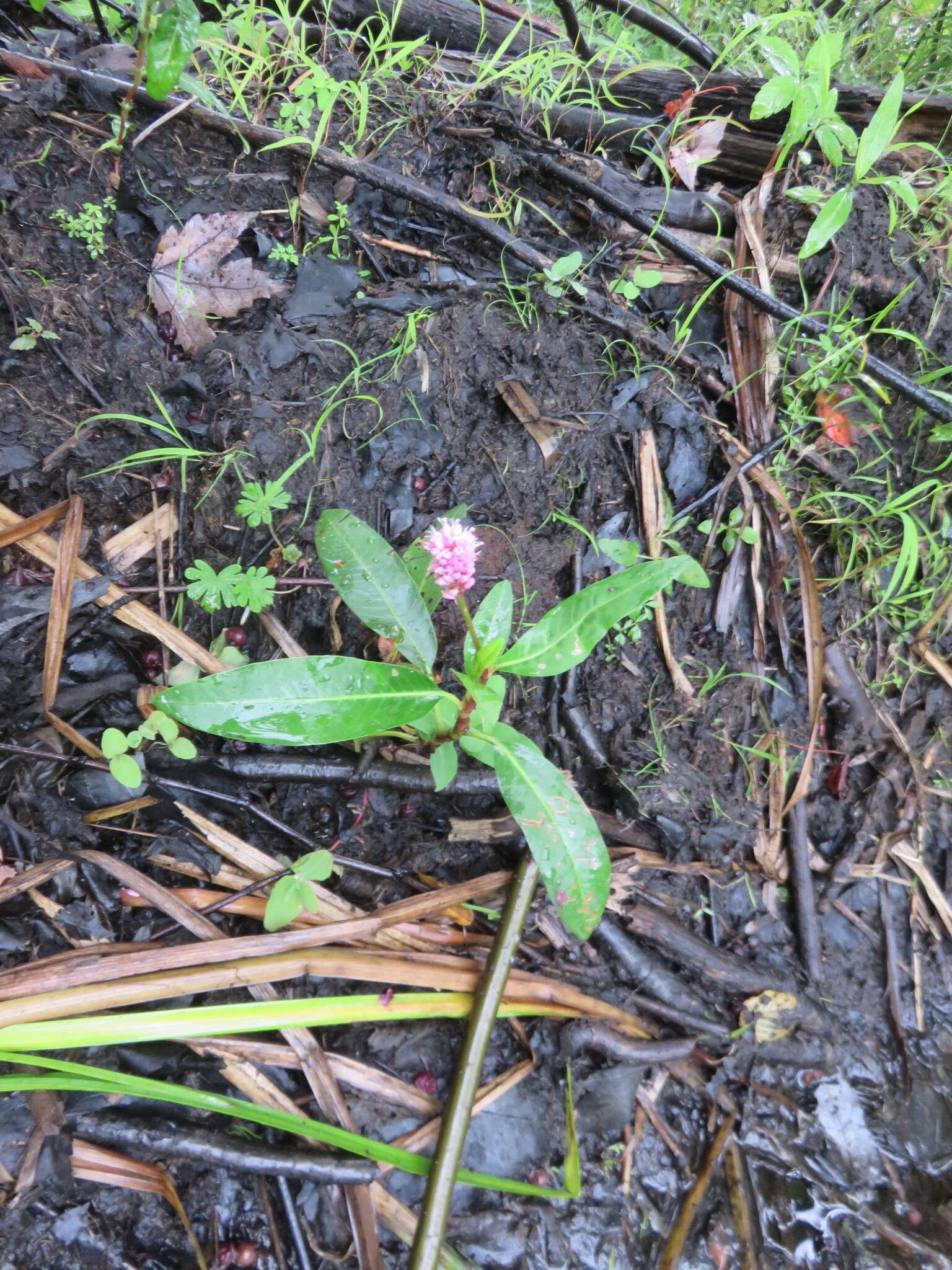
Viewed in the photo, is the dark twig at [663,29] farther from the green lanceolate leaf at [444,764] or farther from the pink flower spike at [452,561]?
the green lanceolate leaf at [444,764]

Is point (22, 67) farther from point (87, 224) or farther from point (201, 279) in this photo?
point (201, 279)

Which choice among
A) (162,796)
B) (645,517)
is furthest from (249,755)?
(645,517)

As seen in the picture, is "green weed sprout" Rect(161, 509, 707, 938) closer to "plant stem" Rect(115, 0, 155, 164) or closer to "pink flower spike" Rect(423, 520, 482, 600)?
"pink flower spike" Rect(423, 520, 482, 600)

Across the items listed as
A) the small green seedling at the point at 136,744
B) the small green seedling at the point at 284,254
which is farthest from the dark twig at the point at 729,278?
the small green seedling at the point at 136,744

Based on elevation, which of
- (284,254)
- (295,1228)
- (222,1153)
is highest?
(284,254)

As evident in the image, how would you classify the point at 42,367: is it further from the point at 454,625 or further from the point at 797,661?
the point at 797,661

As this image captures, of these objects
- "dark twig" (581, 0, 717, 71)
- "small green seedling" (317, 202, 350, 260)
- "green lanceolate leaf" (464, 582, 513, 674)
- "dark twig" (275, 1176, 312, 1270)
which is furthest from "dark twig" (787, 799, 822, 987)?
"dark twig" (581, 0, 717, 71)

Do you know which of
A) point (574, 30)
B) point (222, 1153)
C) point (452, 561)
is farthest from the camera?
point (574, 30)

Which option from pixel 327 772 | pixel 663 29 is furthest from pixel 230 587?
pixel 663 29
